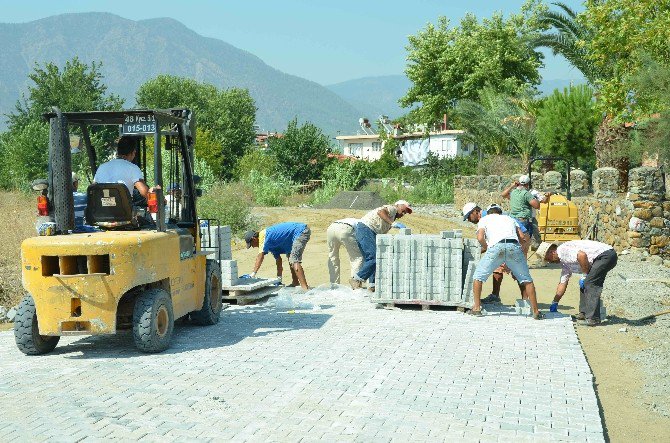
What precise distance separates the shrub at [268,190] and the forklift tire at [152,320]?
34331 mm

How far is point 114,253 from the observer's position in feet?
31.1

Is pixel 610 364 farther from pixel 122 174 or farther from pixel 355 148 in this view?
pixel 355 148

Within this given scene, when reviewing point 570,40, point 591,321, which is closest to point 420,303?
point 591,321

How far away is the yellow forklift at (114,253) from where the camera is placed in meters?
9.52

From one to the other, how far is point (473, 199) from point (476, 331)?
1110 inches

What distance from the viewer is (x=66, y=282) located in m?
9.48

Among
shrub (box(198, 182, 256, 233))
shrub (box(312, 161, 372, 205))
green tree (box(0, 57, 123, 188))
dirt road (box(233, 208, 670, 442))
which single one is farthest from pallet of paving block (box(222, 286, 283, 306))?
green tree (box(0, 57, 123, 188))

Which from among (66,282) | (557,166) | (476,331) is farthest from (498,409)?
(557,166)

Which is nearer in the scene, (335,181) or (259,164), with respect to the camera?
(335,181)

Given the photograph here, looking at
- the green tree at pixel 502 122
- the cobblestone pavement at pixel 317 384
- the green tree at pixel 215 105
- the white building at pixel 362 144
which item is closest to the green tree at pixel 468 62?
the green tree at pixel 502 122

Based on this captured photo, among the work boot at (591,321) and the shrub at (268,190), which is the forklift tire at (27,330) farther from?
the shrub at (268,190)

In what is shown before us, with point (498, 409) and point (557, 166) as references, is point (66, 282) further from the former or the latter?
point (557, 166)

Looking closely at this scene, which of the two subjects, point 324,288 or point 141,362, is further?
point 324,288

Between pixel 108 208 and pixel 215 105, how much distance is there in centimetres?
9197
